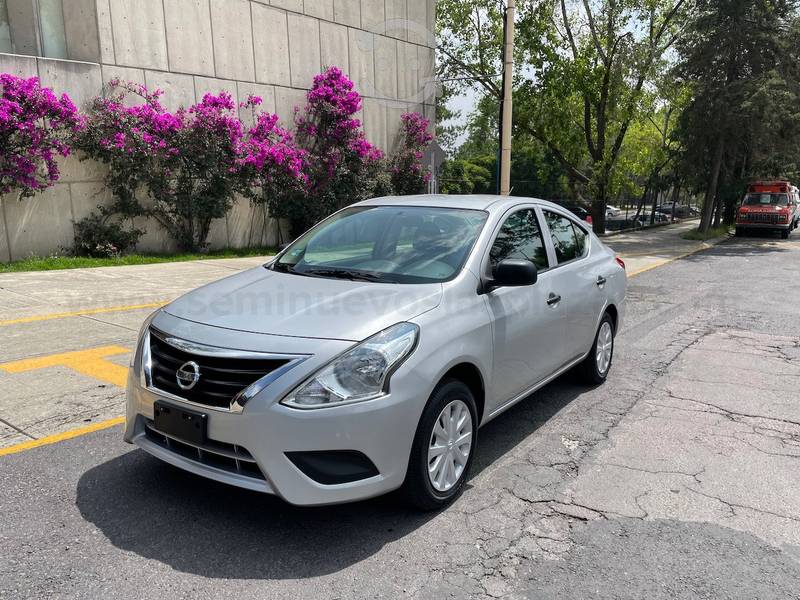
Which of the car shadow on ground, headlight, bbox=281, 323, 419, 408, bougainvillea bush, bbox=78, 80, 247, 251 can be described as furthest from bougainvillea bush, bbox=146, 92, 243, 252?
headlight, bbox=281, 323, 419, 408

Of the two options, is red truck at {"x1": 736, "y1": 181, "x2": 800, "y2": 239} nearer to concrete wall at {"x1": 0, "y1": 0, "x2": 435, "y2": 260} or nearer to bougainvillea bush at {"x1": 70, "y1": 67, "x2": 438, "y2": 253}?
concrete wall at {"x1": 0, "y1": 0, "x2": 435, "y2": 260}

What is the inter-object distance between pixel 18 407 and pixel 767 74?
24788mm

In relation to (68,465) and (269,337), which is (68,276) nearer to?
(68,465)

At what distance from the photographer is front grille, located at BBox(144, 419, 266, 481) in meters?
3.03

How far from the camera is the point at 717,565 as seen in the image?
10.1 ft

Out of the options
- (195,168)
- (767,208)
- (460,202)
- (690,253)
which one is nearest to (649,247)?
(690,253)

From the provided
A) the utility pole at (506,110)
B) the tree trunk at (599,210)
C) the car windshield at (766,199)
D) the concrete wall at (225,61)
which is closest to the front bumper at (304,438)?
the utility pole at (506,110)

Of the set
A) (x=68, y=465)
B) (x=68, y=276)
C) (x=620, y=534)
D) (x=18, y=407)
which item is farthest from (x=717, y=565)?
(x=68, y=276)

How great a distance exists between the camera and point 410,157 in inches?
814

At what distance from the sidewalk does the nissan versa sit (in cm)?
1154

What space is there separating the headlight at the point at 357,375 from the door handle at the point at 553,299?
1683 mm

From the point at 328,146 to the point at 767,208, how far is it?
18805 millimetres

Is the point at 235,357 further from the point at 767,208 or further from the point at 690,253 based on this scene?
the point at 767,208

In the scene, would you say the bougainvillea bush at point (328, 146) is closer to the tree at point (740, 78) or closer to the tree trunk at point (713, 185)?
the tree at point (740, 78)
